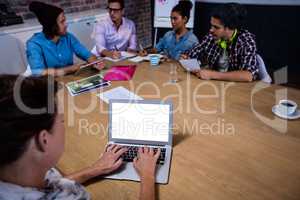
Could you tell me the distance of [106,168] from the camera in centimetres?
111

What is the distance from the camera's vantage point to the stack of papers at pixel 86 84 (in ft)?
6.05

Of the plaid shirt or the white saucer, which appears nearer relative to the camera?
the white saucer

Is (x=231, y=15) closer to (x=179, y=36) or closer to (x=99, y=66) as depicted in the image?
(x=179, y=36)

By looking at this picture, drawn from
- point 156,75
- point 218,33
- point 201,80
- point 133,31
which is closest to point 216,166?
point 201,80

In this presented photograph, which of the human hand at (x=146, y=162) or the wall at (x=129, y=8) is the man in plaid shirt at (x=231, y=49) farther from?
the wall at (x=129, y=8)

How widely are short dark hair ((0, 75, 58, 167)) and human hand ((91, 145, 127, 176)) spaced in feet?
1.33

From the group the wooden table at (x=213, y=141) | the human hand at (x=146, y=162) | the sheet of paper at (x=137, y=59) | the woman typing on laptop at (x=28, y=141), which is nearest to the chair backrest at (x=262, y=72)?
the wooden table at (x=213, y=141)

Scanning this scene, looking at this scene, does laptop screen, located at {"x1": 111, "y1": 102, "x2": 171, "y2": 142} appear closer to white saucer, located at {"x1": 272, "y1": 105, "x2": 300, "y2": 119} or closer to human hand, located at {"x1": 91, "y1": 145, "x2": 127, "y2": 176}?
human hand, located at {"x1": 91, "y1": 145, "x2": 127, "y2": 176}

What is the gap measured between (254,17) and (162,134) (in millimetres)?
3061

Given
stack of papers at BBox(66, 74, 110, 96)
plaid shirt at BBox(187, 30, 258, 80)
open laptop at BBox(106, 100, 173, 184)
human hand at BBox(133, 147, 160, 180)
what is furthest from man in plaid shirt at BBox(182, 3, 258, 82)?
human hand at BBox(133, 147, 160, 180)

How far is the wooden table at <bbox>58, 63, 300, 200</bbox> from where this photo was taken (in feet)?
3.38

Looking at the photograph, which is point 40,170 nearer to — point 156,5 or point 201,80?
point 201,80

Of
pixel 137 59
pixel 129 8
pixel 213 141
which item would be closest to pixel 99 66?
pixel 137 59

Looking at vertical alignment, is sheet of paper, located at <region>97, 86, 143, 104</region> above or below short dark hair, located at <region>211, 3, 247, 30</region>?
below
